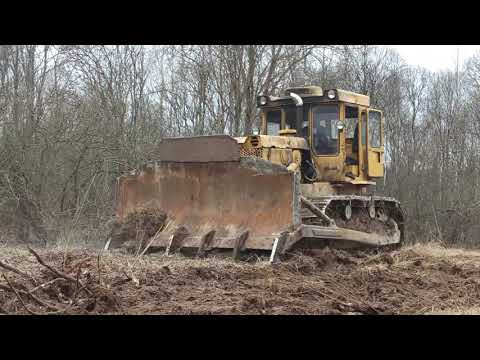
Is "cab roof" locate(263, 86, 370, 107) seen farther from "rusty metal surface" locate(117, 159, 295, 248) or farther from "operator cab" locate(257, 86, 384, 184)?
"rusty metal surface" locate(117, 159, 295, 248)

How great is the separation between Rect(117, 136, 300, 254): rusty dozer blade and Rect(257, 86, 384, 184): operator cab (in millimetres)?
1979

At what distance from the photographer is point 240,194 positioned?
10500mm

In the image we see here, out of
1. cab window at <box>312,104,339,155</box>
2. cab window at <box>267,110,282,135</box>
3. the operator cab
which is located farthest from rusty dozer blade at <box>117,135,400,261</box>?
cab window at <box>267,110,282,135</box>

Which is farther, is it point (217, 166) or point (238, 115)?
point (238, 115)

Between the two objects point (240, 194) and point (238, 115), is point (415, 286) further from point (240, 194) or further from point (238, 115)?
point (238, 115)

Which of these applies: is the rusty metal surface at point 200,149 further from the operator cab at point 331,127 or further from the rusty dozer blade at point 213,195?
the operator cab at point 331,127

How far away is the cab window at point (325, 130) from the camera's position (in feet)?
40.0

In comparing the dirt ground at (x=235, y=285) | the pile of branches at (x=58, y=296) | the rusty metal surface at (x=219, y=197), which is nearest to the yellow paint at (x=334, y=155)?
the rusty metal surface at (x=219, y=197)

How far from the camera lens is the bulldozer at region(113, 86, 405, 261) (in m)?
10.1

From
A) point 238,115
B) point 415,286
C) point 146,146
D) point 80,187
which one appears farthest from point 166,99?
point 415,286

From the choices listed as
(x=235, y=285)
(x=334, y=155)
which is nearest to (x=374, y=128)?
(x=334, y=155)

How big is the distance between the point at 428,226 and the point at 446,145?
7.66 m

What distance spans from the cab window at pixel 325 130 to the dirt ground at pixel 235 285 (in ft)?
7.66

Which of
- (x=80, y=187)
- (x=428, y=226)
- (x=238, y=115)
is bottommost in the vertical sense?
(x=428, y=226)
